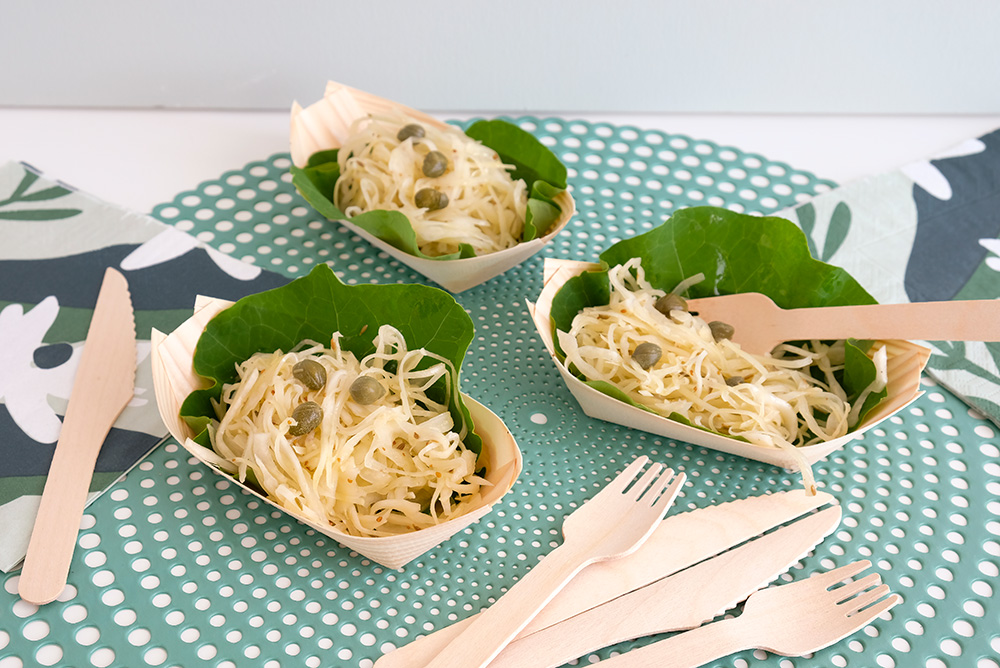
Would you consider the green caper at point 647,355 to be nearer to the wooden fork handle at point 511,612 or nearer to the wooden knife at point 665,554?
the wooden knife at point 665,554

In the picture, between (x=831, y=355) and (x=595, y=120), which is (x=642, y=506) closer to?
(x=831, y=355)

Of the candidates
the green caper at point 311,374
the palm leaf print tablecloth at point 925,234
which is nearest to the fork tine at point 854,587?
the palm leaf print tablecloth at point 925,234

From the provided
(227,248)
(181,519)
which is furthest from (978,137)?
(181,519)

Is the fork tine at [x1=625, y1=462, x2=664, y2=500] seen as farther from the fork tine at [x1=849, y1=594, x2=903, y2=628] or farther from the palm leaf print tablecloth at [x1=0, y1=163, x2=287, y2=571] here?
the palm leaf print tablecloth at [x1=0, y1=163, x2=287, y2=571]

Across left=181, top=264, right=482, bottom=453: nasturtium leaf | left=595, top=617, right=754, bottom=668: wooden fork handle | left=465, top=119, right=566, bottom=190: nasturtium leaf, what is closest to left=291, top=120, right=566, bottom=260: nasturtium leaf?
left=465, top=119, right=566, bottom=190: nasturtium leaf

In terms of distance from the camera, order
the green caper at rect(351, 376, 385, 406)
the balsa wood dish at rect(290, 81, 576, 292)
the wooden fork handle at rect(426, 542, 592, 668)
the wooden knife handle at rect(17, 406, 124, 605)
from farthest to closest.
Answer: the balsa wood dish at rect(290, 81, 576, 292), the green caper at rect(351, 376, 385, 406), the wooden knife handle at rect(17, 406, 124, 605), the wooden fork handle at rect(426, 542, 592, 668)

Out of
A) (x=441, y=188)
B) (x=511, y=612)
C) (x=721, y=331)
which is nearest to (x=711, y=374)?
(x=721, y=331)
